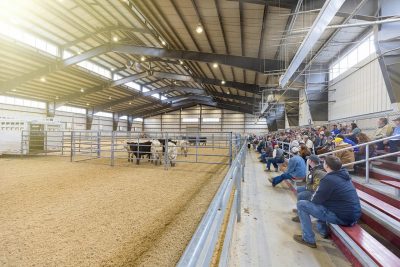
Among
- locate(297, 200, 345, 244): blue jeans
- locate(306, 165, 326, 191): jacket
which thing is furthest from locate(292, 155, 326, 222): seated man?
locate(297, 200, 345, 244): blue jeans

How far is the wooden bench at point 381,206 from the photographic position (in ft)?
7.52

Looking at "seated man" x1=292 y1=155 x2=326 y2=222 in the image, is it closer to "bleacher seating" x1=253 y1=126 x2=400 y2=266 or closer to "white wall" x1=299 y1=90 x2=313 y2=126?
"bleacher seating" x1=253 y1=126 x2=400 y2=266

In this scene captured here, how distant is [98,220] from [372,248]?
3.03 metres

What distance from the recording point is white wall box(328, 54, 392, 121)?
20.4 feet

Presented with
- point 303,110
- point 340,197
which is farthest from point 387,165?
point 303,110

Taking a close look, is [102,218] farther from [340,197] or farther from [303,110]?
[303,110]

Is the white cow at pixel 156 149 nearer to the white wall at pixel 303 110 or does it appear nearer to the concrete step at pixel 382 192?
the concrete step at pixel 382 192

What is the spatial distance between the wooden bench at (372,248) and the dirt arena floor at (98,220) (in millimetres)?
1679

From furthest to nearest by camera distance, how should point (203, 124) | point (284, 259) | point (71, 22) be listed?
point (203, 124) → point (71, 22) → point (284, 259)

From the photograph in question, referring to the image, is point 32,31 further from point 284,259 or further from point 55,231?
point 284,259

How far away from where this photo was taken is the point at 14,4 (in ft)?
26.7

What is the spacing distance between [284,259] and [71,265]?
2051 millimetres

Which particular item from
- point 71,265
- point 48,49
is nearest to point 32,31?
point 48,49

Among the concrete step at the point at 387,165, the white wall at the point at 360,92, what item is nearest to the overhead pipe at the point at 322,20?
the concrete step at the point at 387,165
